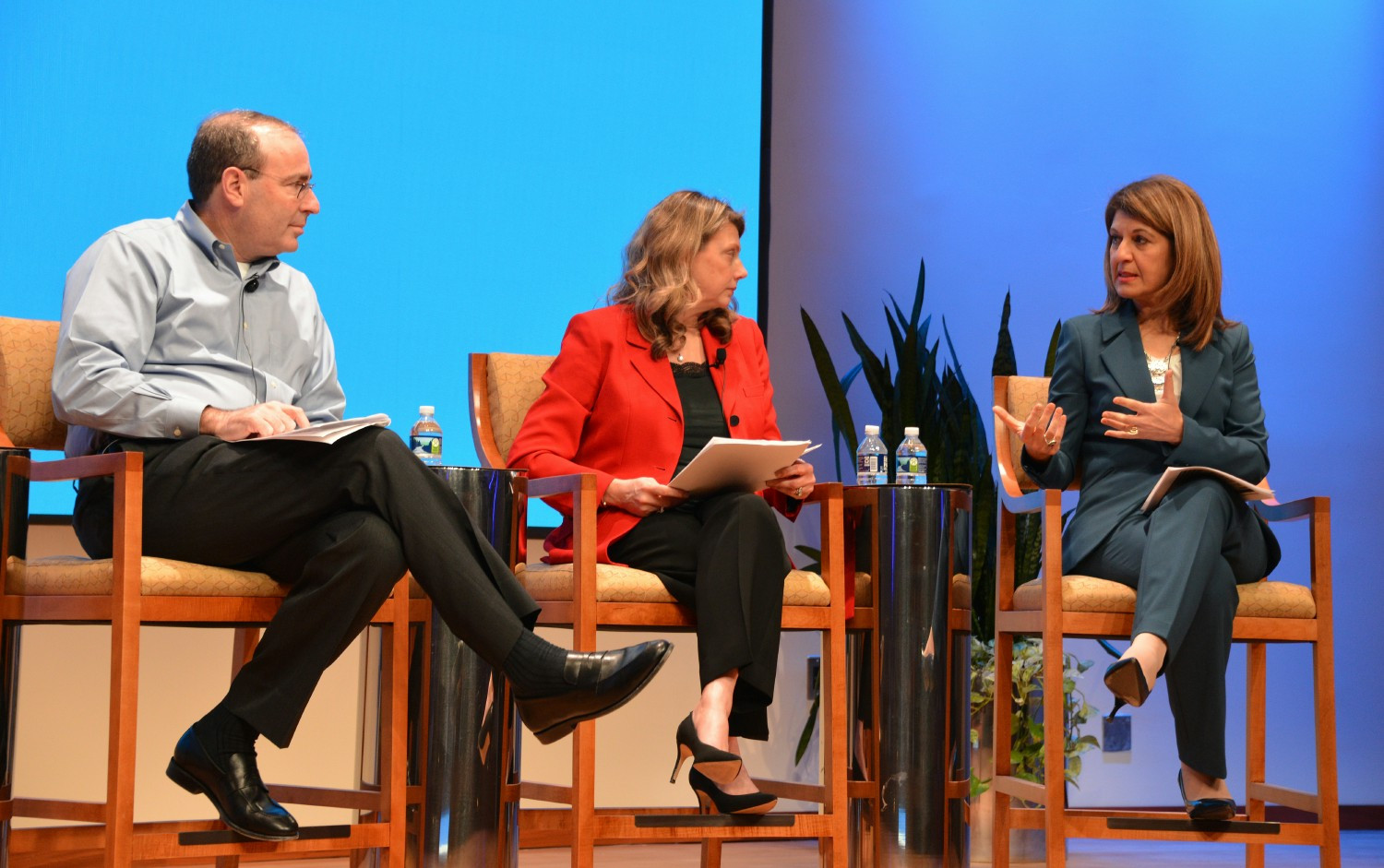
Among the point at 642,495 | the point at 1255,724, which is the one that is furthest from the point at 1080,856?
the point at 642,495

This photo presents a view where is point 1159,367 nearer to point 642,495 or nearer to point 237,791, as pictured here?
point 642,495

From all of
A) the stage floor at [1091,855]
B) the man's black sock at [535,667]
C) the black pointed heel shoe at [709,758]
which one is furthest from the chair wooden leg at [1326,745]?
the man's black sock at [535,667]

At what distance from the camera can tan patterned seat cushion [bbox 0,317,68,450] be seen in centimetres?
253

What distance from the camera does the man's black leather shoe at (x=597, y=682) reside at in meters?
2.16

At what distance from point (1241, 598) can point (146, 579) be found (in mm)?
1939

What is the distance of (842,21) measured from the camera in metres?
4.39

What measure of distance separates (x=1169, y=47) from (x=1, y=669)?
3769 millimetres

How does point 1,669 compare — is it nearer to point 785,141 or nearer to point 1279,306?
point 785,141

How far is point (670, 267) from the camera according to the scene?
3.04m

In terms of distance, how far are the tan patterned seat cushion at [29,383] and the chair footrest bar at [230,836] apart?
2.66 ft

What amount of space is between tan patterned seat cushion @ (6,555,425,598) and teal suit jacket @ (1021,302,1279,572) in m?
1.56

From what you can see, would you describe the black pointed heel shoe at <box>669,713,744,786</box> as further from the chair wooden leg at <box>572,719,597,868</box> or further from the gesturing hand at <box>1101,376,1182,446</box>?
the gesturing hand at <box>1101,376,1182,446</box>

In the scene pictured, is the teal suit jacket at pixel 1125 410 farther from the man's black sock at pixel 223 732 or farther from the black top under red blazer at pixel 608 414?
the man's black sock at pixel 223 732

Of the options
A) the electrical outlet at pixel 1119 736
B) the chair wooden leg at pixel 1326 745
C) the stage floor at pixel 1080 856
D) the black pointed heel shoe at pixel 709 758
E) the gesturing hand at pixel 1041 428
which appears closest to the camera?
the black pointed heel shoe at pixel 709 758
